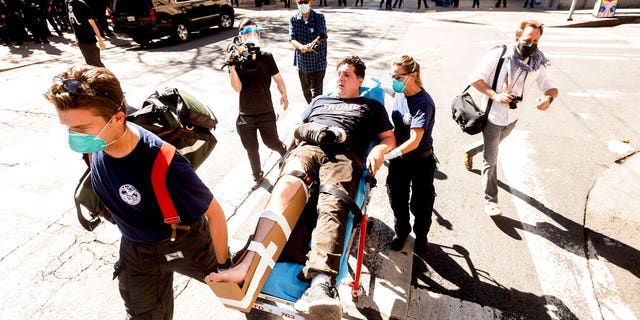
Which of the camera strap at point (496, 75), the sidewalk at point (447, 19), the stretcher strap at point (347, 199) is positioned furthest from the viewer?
the sidewalk at point (447, 19)

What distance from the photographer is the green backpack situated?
2047 millimetres

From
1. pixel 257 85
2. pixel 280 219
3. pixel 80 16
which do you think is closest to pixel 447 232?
pixel 280 219

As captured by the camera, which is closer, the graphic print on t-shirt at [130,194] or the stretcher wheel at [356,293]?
the graphic print on t-shirt at [130,194]

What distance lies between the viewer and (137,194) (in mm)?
1748

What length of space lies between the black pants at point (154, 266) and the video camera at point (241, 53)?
1994 mm

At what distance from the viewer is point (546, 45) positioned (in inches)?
416

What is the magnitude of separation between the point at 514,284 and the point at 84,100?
11.8ft

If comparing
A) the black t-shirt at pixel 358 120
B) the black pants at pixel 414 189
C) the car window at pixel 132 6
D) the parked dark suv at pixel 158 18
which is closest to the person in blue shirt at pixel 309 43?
the black t-shirt at pixel 358 120

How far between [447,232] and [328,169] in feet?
5.81

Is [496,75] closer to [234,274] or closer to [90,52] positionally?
[234,274]

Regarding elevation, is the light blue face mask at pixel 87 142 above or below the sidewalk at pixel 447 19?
above

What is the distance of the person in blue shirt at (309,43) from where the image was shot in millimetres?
5371

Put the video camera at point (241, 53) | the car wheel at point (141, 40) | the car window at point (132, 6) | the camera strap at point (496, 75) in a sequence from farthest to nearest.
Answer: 1. the car wheel at point (141, 40)
2. the car window at point (132, 6)
3. the video camera at point (241, 53)
4. the camera strap at point (496, 75)

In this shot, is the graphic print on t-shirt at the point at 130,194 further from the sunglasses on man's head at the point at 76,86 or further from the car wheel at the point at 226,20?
the car wheel at the point at 226,20
